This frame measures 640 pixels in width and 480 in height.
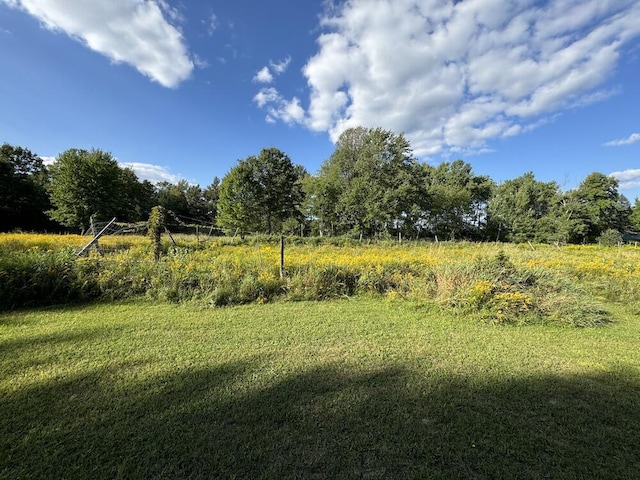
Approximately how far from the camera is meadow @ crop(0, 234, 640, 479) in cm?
205

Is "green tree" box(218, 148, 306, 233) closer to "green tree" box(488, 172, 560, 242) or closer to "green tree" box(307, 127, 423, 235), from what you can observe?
"green tree" box(307, 127, 423, 235)

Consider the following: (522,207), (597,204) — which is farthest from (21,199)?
(597,204)

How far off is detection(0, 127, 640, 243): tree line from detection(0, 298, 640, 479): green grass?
16.6 metres

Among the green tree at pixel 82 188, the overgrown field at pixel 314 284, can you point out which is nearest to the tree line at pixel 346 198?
the green tree at pixel 82 188

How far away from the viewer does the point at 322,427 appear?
237cm

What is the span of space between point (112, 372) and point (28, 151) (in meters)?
46.0

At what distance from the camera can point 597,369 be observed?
11.6 feet

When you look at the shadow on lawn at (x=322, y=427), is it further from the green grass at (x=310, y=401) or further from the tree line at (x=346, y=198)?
the tree line at (x=346, y=198)

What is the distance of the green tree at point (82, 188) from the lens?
23766 millimetres

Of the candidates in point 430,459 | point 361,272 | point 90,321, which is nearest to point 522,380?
point 430,459

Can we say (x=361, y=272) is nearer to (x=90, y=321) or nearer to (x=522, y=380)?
(x=522, y=380)

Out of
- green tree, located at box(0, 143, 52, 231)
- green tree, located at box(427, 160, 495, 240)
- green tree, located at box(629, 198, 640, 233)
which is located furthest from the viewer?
green tree, located at box(629, 198, 640, 233)

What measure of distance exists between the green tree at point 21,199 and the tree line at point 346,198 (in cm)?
9

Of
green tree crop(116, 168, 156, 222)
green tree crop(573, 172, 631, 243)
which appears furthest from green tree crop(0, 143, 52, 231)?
green tree crop(573, 172, 631, 243)
